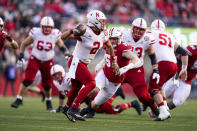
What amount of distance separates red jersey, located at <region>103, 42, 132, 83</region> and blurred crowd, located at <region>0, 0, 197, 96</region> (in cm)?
884

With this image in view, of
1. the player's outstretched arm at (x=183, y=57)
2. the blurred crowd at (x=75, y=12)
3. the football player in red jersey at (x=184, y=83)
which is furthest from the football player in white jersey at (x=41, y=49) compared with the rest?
the blurred crowd at (x=75, y=12)

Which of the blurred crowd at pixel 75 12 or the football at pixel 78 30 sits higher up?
the football at pixel 78 30

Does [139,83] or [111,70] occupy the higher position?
[111,70]

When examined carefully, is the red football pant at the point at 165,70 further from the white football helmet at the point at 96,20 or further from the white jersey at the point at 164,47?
the white football helmet at the point at 96,20

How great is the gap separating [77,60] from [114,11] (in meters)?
12.2

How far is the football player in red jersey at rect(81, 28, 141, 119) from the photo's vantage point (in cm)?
934

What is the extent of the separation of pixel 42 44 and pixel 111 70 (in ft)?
10.4

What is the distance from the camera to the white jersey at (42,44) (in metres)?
12.1

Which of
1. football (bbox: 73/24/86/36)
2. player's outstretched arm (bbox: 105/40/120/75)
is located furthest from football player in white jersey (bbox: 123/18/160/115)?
football (bbox: 73/24/86/36)

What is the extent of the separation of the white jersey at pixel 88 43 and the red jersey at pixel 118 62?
0.52 meters

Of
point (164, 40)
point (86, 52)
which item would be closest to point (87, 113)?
point (86, 52)

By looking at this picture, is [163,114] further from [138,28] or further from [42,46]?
[42,46]

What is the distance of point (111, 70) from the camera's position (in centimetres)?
951

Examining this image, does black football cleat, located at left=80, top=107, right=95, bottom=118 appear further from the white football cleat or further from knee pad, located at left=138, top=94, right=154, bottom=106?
the white football cleat
